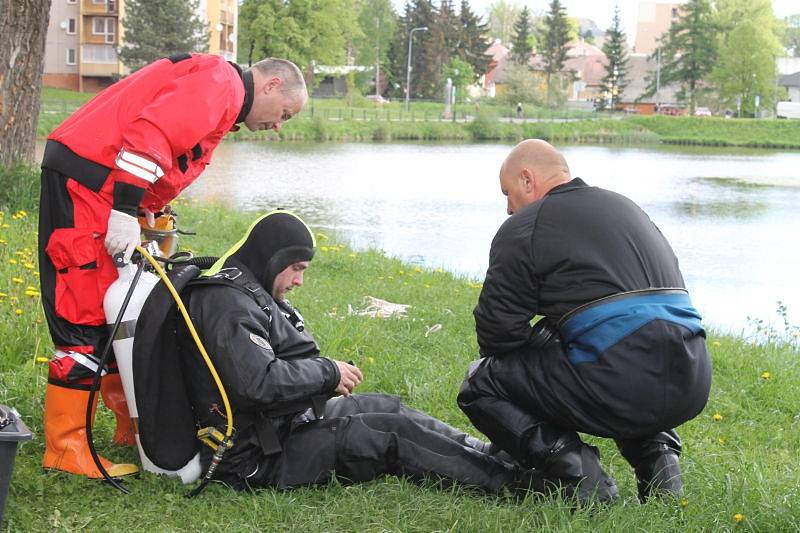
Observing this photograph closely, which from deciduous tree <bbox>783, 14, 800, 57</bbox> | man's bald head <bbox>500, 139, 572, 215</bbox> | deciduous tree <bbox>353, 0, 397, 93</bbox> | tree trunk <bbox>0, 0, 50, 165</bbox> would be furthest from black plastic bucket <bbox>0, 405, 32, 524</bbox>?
deciduous tree <bbox>783, 14, 800, 57</bbox>

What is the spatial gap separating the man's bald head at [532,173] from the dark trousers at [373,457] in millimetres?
1062

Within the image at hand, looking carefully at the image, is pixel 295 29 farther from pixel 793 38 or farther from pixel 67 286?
pixel 793 38

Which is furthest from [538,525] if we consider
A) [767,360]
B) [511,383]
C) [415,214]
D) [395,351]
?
[415,214]

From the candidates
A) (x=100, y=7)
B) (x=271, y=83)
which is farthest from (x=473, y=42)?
(x=271, y=83)

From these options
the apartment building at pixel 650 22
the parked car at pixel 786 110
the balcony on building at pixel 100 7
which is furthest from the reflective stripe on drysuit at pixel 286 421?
the apartment building at pixel 650 22

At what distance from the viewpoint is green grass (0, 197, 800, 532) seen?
12.6 ft

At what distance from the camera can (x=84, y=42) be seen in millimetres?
63875

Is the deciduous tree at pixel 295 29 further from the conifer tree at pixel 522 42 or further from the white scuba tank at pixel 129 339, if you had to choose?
the white scuba tank at pixel 129 339

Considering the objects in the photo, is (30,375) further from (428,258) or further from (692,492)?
(428,258)

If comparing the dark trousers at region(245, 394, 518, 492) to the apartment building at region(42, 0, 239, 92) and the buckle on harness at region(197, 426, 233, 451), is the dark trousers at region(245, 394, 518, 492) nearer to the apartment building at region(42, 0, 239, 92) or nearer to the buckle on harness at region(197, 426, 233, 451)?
the buckle on harness at region(197, 426, 233, 451)

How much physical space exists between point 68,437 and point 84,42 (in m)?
64.0

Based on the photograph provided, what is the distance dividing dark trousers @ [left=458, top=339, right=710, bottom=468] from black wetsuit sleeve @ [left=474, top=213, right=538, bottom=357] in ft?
0.40

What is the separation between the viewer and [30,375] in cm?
519

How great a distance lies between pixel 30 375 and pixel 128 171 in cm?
162
